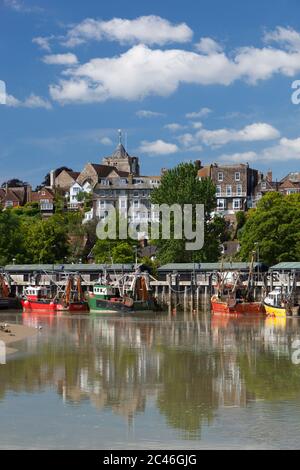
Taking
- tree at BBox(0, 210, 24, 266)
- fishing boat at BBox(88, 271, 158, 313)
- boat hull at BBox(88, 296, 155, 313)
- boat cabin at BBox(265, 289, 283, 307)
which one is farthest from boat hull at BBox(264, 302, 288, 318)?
tree at BBox(0, 210, 24, 266)

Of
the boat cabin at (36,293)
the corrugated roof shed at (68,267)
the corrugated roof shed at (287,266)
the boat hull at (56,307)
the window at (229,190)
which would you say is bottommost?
the boat hull at (56,307)

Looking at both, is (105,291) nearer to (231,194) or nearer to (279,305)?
(279,305)

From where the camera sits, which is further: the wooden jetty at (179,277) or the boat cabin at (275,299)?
the wooden jetty at (179,277)

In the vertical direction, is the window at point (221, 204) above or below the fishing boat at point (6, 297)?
above

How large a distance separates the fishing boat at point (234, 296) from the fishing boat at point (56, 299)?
1429 cm

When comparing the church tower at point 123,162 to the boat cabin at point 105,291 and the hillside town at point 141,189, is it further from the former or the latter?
the boat cabin at point 105,291

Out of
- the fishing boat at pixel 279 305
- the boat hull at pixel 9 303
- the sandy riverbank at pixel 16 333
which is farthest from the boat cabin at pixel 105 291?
the sandy riverbank at pixel 16 333

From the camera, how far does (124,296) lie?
286ft

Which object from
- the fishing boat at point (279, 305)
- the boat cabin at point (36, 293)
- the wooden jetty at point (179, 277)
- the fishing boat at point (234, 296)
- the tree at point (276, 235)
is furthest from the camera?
the tree at point (276, 235)

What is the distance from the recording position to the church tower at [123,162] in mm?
182000

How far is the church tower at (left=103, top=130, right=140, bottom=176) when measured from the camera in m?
182

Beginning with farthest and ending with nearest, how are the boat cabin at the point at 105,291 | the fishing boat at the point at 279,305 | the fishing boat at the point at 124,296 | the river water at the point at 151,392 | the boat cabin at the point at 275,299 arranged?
the boat cabin at the point at 105,291, the fishing boat at the point at 124,296, the boat cabin at the point at 275,299, the fishing boat at the point at 279,305, the river water at the point at 151,392

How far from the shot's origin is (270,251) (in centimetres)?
9500

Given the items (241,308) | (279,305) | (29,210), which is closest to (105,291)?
(241,308)
